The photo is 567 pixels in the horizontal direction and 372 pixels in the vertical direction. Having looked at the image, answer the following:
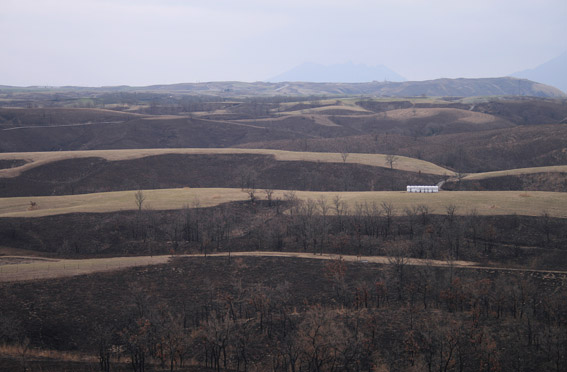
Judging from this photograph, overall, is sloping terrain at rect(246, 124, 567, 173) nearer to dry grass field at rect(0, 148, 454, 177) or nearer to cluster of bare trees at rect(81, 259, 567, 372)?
dry grass field at rect(0, 148, 454, 177)

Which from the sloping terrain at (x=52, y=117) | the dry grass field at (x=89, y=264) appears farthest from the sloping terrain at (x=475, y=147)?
the dry grass field at (x=89, y=264)

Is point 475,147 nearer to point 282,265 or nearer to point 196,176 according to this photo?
point 196,176

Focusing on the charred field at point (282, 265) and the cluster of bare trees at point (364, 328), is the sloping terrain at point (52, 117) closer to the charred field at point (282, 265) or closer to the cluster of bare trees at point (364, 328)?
the charred field at point (282, 265)

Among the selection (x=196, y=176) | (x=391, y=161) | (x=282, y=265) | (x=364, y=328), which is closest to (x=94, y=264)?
(x=282, y=265)

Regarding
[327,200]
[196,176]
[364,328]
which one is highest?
[327,200]

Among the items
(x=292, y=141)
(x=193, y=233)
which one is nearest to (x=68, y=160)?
(x=193, y=233)

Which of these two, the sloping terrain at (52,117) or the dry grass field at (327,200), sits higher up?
the sloping terrain at (52,117)
